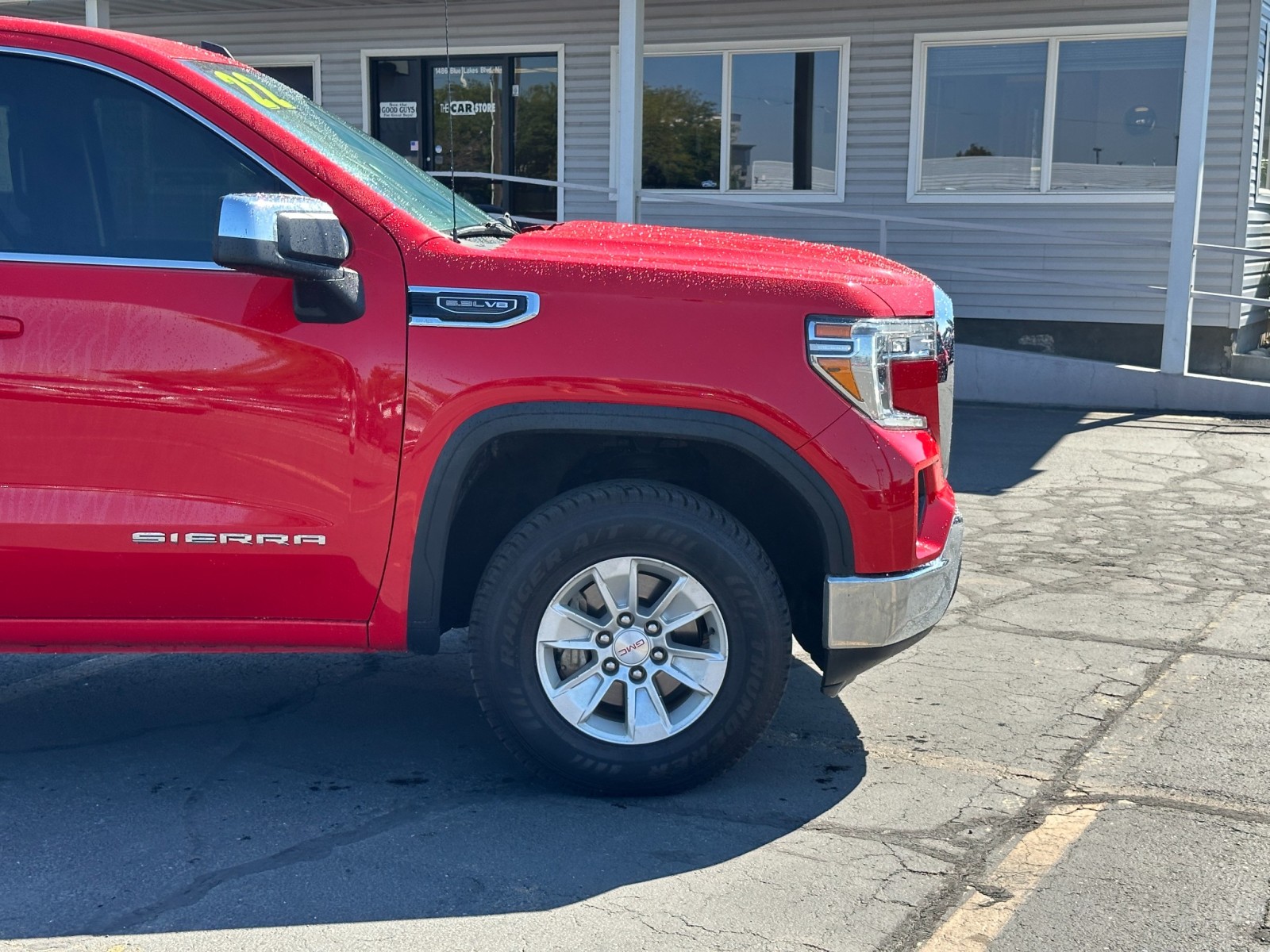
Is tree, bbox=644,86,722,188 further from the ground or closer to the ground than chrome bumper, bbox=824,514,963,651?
further from the ground

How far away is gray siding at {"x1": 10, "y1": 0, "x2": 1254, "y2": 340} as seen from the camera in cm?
1221

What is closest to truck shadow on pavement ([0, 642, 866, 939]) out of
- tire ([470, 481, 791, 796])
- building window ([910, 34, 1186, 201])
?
tire ([470, 481, 791, 796])

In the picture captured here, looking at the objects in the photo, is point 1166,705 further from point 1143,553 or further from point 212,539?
point 212,539

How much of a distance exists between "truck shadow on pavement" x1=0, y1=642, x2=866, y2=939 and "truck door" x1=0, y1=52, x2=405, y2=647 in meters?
0.54

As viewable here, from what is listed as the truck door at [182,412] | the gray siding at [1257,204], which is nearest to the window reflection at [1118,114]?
the gray siding at [1257,204]

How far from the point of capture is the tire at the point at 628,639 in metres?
3.78

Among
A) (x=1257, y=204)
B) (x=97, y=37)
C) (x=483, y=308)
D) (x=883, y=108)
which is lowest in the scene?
(x=483, y=308)

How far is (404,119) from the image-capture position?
14.9m

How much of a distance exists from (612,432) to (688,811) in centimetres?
109

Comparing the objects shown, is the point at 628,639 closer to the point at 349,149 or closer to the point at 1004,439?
the point at 349,149

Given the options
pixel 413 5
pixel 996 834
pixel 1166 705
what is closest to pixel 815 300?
pixel 996 834

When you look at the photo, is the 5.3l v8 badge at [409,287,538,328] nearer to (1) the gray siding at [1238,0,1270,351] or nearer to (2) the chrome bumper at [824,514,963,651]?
(2) the chrome bumper at [824,514,963,651]

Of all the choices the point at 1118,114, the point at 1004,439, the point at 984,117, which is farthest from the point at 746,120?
the point at 1004,439

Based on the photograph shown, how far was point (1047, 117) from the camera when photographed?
12.8 m
